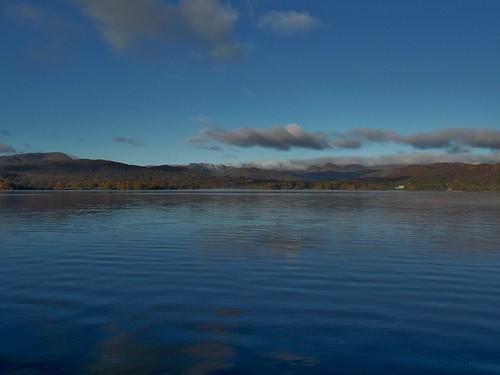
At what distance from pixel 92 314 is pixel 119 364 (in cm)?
375

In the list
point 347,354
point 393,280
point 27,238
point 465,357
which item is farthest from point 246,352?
point 27,238

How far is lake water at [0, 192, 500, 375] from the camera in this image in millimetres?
9203

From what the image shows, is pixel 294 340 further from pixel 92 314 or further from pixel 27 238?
pixel 27 238

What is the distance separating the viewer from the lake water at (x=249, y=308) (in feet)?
30.2

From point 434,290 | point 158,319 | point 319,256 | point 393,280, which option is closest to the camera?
point 158,319

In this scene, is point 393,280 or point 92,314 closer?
point 92,314

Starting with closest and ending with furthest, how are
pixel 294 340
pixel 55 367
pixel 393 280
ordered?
pixel 55 367 → pixel 294 340 → pixel 393 280

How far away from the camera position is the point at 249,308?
12992 mm

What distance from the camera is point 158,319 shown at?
468 inches

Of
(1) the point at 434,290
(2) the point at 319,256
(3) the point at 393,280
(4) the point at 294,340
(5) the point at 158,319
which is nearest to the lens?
(4) the point at 294,340

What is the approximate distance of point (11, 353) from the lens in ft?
30.8

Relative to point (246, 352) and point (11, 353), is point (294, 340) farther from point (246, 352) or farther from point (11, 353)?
point (11, 353)

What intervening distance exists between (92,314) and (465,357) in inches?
355

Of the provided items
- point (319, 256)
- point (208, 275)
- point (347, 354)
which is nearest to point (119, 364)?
point (347, 354)
